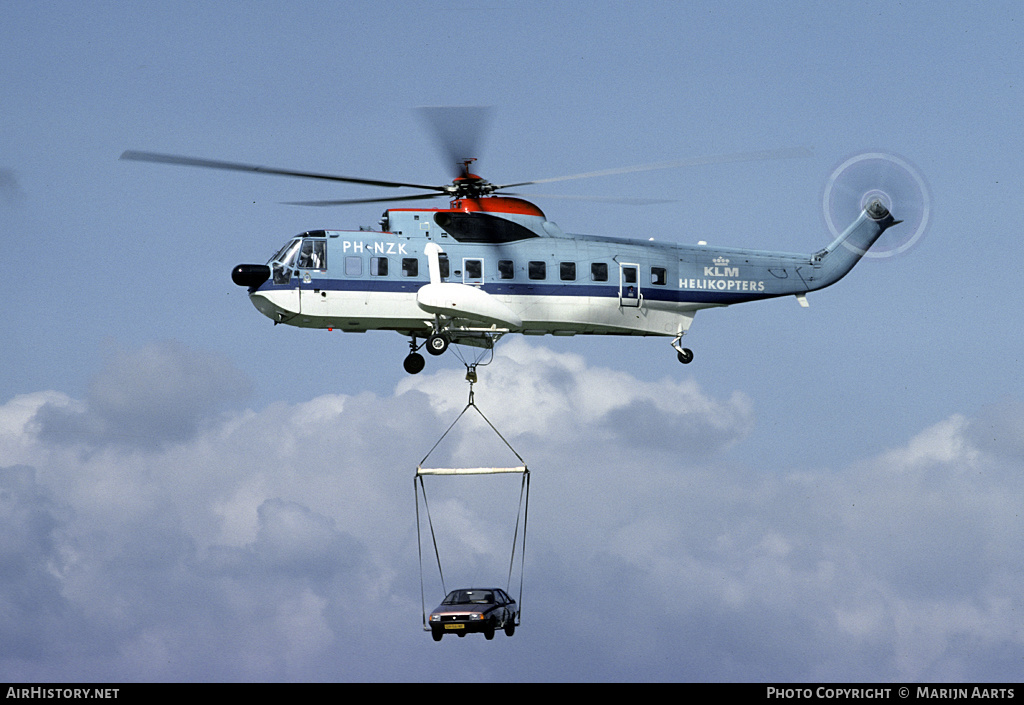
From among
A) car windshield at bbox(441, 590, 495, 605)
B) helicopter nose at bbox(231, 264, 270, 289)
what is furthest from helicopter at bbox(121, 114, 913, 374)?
car windshield at bbox(441, 590, 495, 605)

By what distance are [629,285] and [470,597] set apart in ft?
36.9

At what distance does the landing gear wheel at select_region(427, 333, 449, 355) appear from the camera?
4619cm

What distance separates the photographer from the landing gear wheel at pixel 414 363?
47000 mm

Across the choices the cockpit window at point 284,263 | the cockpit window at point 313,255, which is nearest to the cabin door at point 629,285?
the cockpit window at point 313,255

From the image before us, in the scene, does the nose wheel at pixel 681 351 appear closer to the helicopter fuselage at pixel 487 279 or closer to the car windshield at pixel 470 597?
the helicopter fuselage at pixel 487 279

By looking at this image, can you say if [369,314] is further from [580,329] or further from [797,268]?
[797,268]

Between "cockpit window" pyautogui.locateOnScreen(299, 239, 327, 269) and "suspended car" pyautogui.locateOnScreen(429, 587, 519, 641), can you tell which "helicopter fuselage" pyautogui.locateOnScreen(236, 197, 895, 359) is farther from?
"suspended car" pyautogui.locateOnScreen(429, 587, 519, 641)

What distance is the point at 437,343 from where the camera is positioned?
1817 inches

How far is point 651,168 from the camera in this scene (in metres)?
44.3

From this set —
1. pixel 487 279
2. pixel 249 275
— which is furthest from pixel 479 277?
pixel 249 275

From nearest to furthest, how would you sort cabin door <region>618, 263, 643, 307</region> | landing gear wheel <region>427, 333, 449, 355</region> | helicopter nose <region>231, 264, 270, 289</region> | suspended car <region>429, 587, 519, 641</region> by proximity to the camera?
suspended car <region>429, 587, 519, 641</region> → helicopter nose <region>231, 264, 270, 289</region> → landing gear wheel <region>427, 333, 449, 355</region> → cabin door <region>618, 263, 643, 307</region>

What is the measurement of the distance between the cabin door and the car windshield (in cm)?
1030
